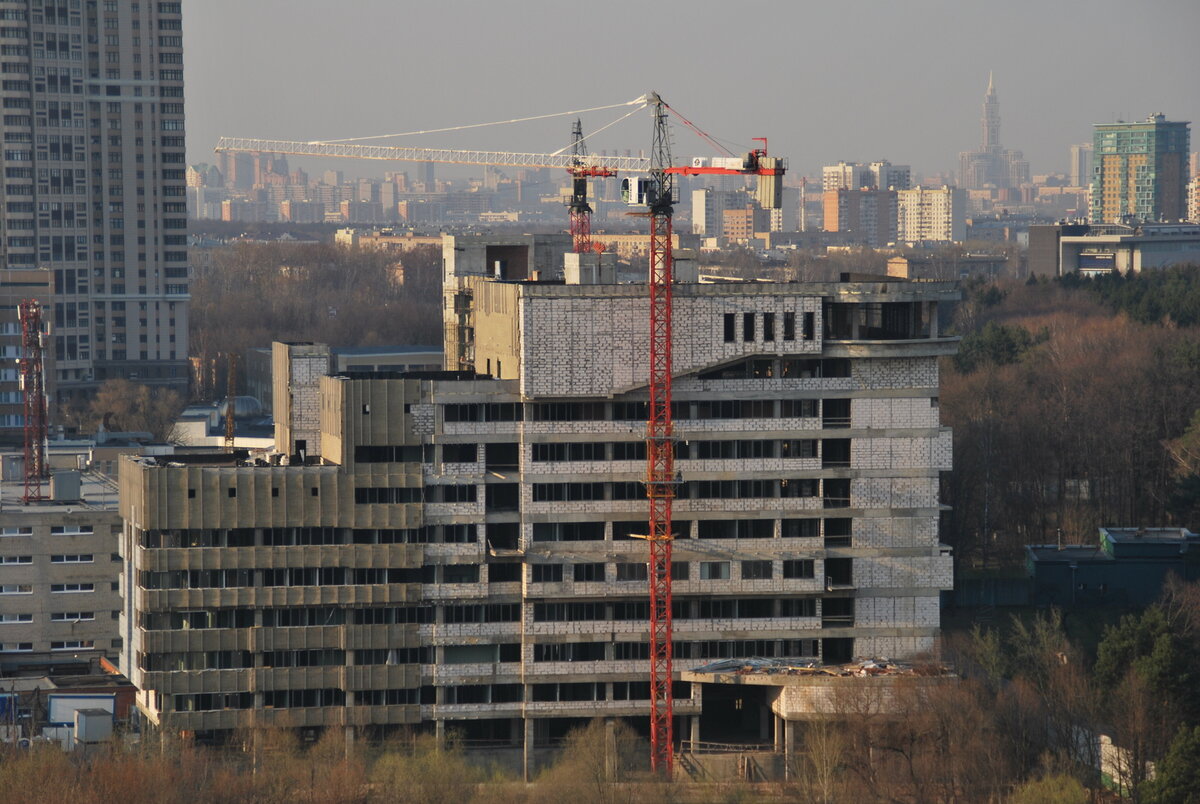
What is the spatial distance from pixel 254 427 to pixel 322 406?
2110 inches

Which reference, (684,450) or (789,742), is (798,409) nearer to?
(684,450)

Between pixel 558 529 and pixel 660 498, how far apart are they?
2.88m

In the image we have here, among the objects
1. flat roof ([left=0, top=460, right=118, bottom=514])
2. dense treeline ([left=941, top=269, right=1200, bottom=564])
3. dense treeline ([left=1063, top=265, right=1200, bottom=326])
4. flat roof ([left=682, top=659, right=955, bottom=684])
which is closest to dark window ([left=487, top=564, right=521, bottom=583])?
flat roof ([left=682, top=659, right=955, bottom=684])

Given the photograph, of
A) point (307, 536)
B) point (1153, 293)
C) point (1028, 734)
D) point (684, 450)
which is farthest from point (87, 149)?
point (1028, 734)

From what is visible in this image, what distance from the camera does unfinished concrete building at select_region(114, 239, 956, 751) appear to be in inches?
2413

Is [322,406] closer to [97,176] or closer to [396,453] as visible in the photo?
[396,453]

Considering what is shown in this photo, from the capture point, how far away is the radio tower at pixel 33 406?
82.9m

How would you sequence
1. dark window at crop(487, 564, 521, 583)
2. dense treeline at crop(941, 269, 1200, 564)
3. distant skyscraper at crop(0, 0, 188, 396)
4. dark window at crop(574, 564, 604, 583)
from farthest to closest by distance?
distant skyscraper at crop(0, 0, 188, 396) → dense treeline at crop(941, 269, 1200, 564) → dark window at crop(487, 564, 521, 583) → dark window at crop(574, 564, 604, 583)

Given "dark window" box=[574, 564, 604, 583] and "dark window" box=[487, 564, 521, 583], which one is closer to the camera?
"dark window" box=[574, 564, 604, 583]

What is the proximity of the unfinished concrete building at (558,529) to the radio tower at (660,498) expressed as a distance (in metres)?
0.51

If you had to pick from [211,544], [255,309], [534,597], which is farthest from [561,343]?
[255,309]

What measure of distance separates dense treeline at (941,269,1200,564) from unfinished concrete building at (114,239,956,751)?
91.8 ft

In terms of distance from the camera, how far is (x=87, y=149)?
14625cm

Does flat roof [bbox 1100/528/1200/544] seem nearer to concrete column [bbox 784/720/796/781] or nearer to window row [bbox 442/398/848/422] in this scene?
window row [bbox 442/398/848/422]
